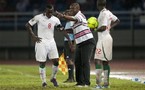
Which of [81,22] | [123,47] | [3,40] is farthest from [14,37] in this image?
[81,22]

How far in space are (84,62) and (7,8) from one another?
24.0 m

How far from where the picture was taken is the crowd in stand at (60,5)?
4150 centimetres

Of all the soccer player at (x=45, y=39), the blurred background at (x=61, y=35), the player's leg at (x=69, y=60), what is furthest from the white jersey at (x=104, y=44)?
the blurred background at (x=61, y=35)

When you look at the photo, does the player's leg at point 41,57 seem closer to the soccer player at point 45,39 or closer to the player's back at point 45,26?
the soccer player at point 45,39

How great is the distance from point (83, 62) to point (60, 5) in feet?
75.3

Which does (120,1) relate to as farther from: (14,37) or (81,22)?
(81,22)

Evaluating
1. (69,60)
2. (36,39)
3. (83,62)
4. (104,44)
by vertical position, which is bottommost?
(83,62)

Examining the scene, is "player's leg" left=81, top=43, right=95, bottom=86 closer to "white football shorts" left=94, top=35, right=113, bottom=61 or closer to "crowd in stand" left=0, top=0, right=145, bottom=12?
"white football shorts" left=94, top=35, right=113, bottom=61

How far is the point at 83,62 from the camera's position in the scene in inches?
739

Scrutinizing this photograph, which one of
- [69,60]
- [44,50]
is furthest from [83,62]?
[69,60]

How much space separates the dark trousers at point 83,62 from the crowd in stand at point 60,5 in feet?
73.1

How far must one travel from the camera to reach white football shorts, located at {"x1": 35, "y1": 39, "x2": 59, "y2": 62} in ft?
61.2

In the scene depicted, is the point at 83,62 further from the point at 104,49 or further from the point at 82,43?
the point at 104,49

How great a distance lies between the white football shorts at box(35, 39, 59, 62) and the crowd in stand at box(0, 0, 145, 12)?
22366 millimetres
